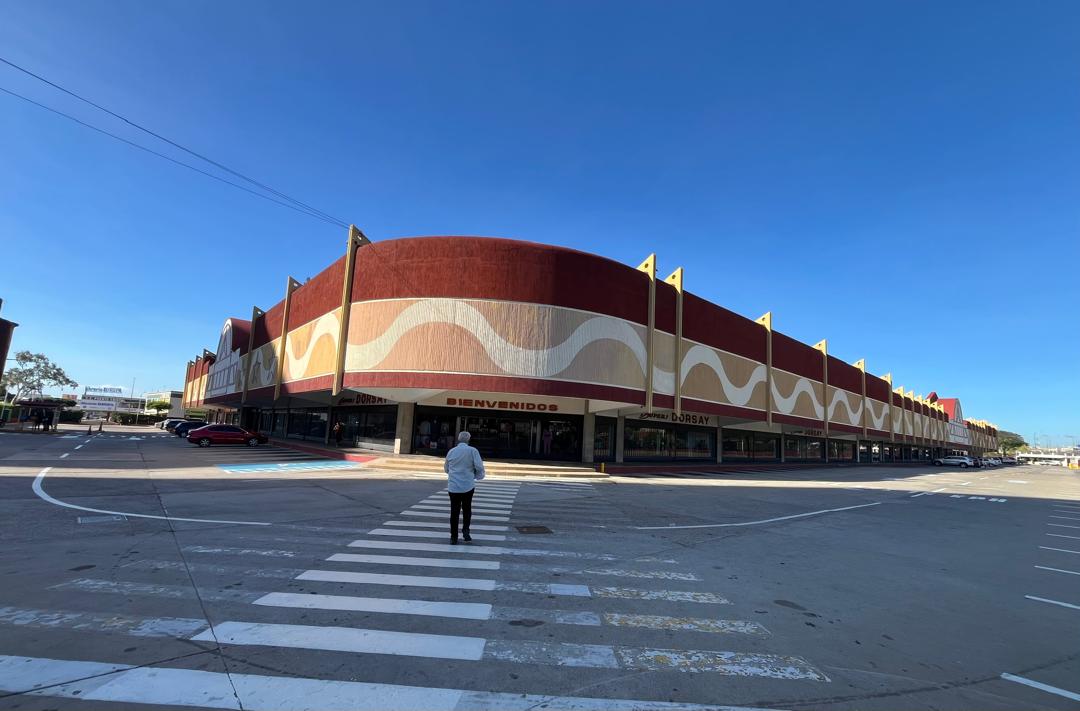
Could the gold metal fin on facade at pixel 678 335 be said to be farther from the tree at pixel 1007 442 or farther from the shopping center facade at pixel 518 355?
the tree at pixel 1007 442

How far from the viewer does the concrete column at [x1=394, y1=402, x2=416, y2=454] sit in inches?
1091

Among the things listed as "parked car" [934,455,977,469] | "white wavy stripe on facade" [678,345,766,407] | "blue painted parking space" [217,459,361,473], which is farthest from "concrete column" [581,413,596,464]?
"parked car" [934,455,977,469]

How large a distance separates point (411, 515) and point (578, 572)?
18.0 feet

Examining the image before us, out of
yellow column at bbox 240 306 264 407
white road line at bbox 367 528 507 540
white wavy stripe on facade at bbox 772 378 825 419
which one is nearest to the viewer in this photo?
white road line at bbox 367 528 507 540

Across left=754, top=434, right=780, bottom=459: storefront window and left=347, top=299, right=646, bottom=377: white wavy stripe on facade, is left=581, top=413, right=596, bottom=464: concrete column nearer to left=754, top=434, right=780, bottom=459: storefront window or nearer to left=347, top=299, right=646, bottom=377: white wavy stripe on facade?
left=347, top=299, right=646, bottom=377: white wavy stripe on facade

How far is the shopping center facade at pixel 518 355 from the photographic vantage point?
81.0 feet

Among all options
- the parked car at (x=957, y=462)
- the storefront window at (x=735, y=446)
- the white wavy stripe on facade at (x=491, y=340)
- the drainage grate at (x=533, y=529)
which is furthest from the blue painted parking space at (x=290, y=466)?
the parked car at (x=957, y=462)

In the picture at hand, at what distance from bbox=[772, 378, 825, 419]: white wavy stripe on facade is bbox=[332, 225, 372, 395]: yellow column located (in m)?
31.3

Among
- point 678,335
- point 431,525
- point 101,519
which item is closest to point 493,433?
point 678,335

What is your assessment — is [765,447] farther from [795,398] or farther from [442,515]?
[442,515]

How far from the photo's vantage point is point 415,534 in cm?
946

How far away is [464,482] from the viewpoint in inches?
341

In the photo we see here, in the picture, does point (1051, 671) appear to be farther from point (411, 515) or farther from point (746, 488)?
point (746, 488)

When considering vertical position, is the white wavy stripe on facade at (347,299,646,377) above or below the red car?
above
